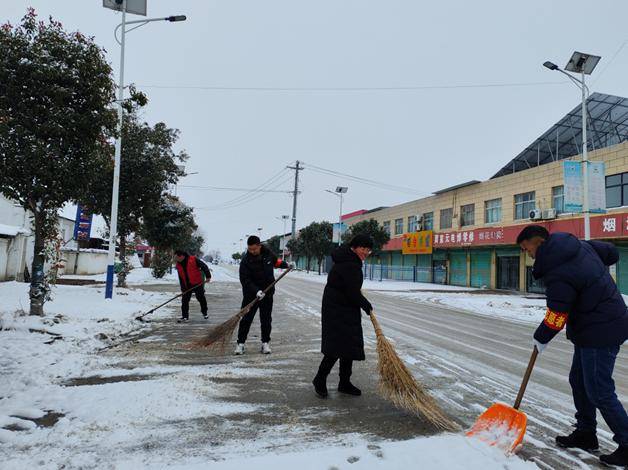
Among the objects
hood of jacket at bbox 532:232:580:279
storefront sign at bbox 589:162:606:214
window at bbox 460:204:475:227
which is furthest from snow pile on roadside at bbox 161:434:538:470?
window at bbox 460:204:475:227

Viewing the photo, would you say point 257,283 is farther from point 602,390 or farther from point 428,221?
point 428,221

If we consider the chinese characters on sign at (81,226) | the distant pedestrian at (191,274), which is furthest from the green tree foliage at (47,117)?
the chinese characters on sign at (81,226)

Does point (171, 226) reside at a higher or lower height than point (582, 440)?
higher

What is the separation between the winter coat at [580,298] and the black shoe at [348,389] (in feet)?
6.38

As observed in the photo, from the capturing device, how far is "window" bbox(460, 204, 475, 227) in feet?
111

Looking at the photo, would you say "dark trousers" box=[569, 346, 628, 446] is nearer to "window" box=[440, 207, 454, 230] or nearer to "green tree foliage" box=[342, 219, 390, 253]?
"window" box=[440, 207, 454, 230]

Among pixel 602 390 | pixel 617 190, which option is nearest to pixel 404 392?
pixel 602 390

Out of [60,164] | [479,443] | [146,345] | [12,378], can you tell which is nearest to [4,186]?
[60,164]

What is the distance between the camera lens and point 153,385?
4.53 m

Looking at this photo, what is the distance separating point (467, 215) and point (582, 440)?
32853 mm

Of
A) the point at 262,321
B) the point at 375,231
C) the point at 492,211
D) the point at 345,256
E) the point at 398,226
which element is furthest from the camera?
the point at 398,226

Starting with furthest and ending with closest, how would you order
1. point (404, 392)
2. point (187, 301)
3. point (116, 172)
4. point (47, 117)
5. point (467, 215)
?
1. point (467, 215)
2. point (116, 172)
3. point (187, 301)
4. point (47, 117)
5. point (404, 392)

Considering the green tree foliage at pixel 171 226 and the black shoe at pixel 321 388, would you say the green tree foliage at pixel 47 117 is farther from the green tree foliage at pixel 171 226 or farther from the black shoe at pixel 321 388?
the green tree foliage at pixel 171 226

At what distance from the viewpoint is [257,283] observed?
22.1ft
